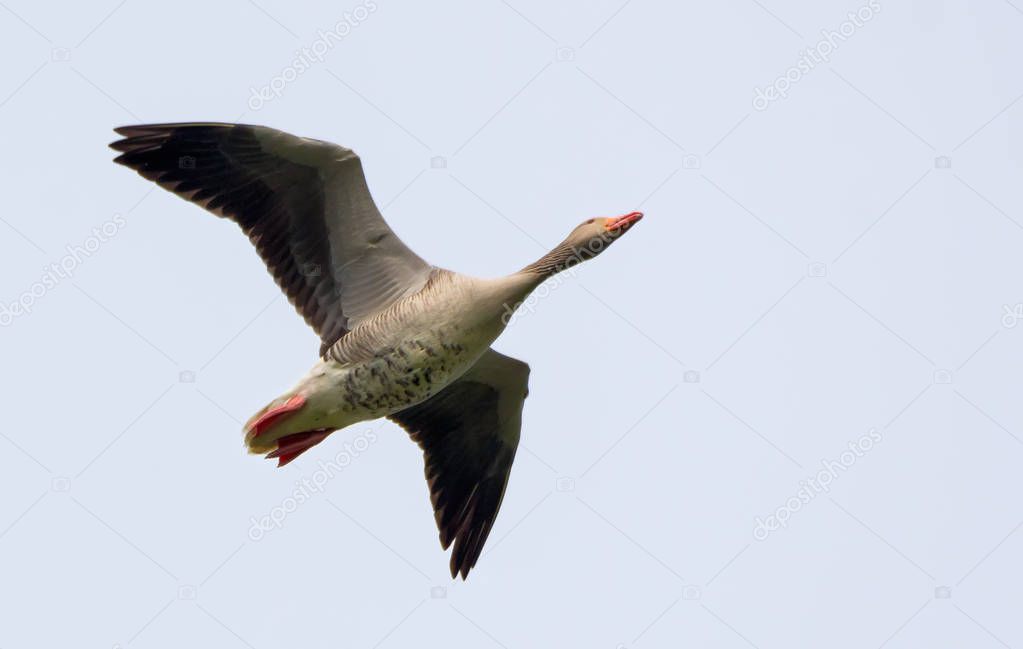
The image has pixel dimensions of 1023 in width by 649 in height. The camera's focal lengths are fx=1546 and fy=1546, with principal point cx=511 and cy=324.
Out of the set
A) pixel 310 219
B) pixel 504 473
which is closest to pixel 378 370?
pixel 310 219

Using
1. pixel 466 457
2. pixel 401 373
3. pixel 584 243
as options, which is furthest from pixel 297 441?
pixel 584 243

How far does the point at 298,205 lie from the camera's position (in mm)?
14578

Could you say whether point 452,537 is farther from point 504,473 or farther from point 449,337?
point 449,337

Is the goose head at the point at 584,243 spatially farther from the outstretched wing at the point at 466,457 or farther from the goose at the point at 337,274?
the outstretched wing at the point at 466,457

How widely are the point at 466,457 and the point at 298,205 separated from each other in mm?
3317

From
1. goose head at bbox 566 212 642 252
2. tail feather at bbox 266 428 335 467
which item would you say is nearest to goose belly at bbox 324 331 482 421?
tail feather at bbox 266 428 335 467

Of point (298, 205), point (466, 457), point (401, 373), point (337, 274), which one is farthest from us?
point (466, 457)

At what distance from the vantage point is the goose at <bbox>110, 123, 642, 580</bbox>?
13758 millimetres

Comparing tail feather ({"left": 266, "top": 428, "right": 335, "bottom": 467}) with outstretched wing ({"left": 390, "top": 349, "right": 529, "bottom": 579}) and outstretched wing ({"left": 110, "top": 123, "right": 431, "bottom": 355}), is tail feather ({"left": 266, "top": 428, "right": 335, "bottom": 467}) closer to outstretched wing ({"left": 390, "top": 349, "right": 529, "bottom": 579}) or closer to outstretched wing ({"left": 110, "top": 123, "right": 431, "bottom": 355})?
outstretched wing ({"left": 110, "top": 123, "right": 431, "bottom": 355})

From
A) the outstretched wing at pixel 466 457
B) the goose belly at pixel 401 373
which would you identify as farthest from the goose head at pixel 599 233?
the outstretched wing at pixel 466 457

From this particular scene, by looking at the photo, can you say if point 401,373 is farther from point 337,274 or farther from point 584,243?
point 584,243

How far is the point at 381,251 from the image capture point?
14.6 meters

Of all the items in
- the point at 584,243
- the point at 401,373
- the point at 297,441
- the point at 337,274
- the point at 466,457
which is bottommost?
the point at 297,441

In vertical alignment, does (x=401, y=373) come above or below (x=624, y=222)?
below
